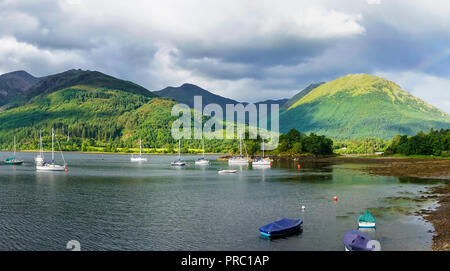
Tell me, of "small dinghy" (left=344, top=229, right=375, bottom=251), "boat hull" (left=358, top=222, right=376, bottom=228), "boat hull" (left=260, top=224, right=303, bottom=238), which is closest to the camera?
"small dinghy" (left=344, top=229, right=375, bottom=251)

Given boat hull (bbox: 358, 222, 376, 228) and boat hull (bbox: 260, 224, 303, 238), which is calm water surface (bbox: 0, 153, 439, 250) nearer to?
boat hull (bbox: 260, 224, 303, 238)

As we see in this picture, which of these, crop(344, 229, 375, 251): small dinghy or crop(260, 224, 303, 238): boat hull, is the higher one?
crop(344, 229, 375, 251): small dinghy

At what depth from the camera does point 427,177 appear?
100 meters

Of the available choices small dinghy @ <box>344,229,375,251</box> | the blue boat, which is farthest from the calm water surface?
small dinghy @ <box>344,229,375,251</box>

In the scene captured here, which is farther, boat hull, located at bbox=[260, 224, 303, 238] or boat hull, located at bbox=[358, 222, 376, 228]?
boat hull, located at bbox=[358, 222, 376, 228]

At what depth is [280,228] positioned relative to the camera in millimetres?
38000

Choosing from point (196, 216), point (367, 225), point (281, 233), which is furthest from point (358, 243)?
point (196, 216)

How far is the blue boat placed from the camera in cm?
3759

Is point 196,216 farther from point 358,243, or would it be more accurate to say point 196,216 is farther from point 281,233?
point 358,243

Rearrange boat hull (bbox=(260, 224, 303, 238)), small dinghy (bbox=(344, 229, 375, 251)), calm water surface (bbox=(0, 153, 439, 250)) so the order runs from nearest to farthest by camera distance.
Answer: small dinghy (bbox=(344, 229, 375, 251)) → calm water surface (bbox=(0, 153, 439, 250)) → boat hull (bbox=(260, 224, 303, 238))

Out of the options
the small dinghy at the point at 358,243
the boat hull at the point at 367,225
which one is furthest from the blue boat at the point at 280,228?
the small dinghy at the point at 358,243
